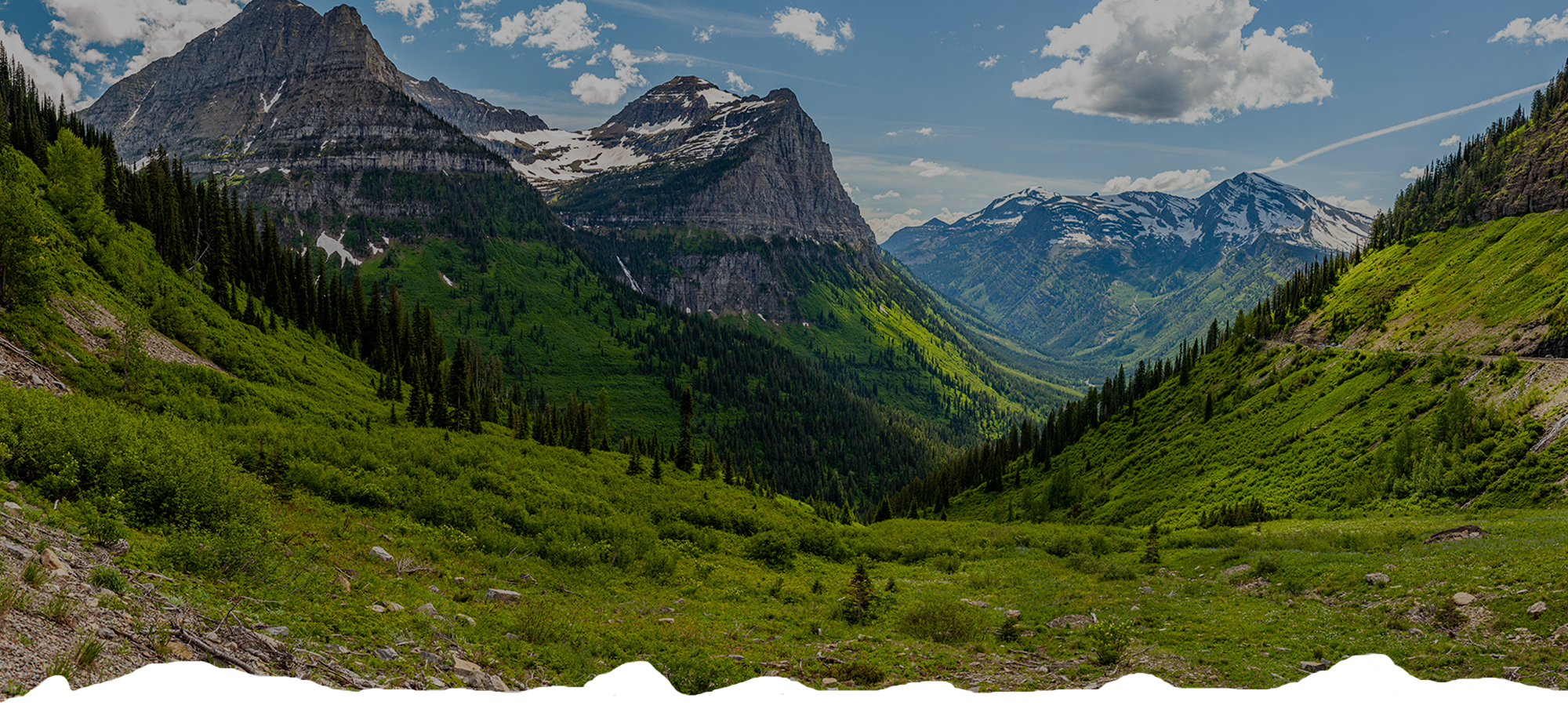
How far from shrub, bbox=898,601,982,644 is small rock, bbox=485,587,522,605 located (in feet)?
48.0

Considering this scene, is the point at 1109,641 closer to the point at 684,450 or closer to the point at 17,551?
the point at 17,551

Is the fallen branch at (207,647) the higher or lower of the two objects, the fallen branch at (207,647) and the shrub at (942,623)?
the higher

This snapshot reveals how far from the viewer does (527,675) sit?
51.8ft

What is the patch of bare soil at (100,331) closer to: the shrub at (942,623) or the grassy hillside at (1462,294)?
the shrub at (942,623)

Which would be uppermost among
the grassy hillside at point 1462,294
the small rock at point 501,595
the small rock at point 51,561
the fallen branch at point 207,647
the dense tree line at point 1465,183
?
the dense tree line at point 1465,183

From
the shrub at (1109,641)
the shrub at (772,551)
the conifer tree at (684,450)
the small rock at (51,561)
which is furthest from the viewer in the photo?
the conifer tree at (684,450)

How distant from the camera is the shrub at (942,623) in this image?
78.7ft

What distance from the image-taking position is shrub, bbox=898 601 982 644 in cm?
2398

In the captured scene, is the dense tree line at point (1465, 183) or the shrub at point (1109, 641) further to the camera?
the dense tree line at point (1465, 183)

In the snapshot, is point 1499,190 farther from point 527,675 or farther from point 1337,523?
point 527,675

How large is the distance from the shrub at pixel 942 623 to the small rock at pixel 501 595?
48.0ft

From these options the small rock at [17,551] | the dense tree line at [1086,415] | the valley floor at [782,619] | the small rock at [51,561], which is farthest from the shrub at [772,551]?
the dense tree line at [1086,415]

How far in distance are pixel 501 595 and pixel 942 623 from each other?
16.7m

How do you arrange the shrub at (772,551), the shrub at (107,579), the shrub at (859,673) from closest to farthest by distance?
the shrub at (107,579) < the shrub at (859,673) < the shrub at (772,551)
